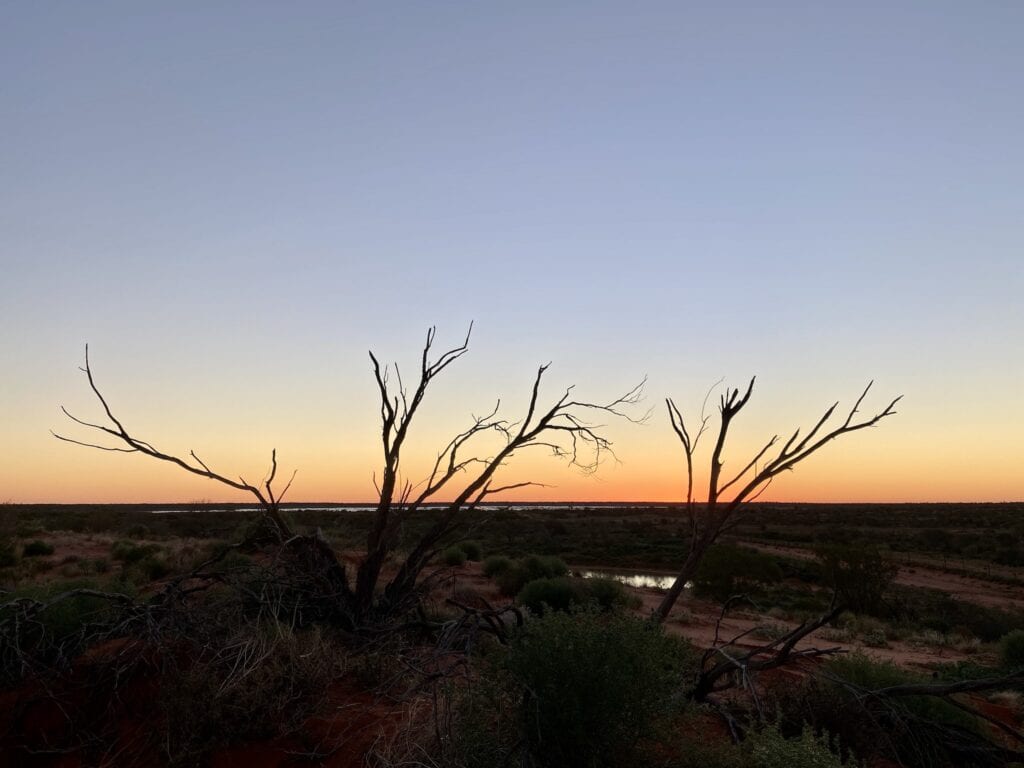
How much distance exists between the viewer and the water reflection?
27.3 metres

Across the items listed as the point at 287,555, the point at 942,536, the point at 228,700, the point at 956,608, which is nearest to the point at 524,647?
the point at 228,700

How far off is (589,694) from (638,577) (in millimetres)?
26493

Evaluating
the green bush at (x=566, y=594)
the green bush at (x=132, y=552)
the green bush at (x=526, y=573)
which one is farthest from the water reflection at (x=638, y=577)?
the green bush at (x=132, y=552)

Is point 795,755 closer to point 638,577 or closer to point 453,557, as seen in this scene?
point 453,557

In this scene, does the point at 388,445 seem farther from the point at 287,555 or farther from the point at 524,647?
the point at 524,647

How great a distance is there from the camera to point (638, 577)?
3028 cm

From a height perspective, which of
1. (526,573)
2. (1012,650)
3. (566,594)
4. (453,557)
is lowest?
(1012,650)

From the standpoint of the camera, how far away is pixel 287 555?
8.69 m

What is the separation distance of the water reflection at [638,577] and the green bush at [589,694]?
71.7ft

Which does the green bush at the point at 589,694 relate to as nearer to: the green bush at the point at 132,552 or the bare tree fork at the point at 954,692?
the bare tree fork at the point at 954,692

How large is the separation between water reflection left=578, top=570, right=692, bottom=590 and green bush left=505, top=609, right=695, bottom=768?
2184 cm

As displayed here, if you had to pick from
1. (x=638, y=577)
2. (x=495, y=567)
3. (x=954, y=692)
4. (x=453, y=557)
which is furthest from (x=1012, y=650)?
(x=638, y=577)

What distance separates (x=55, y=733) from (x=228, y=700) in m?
1.77

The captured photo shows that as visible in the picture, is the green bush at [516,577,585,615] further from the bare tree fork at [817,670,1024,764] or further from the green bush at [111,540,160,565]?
the green bush at [111,540,160,565]
